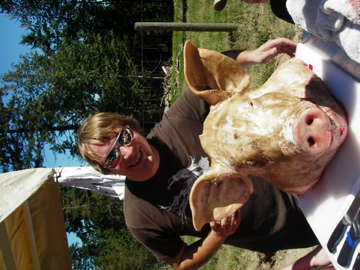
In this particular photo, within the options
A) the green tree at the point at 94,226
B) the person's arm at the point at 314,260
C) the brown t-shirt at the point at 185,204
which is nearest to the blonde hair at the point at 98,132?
the brown t-shirt at the point at 185,204

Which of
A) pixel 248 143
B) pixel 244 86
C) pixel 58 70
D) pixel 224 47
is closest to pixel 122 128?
pixel 244 86

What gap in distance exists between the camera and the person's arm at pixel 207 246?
2.23m

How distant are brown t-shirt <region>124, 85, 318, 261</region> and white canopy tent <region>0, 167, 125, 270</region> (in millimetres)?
1153

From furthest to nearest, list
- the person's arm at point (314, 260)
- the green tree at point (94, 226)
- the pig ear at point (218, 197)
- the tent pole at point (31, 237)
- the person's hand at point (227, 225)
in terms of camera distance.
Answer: the green tree at point (94, 226)
the tent pole at point (31, 237)
the person's arm at point (314, 260)
the person's hand at point (227, 225)
the pig ear at point (218, 197)

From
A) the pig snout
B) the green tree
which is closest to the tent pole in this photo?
the pig snout

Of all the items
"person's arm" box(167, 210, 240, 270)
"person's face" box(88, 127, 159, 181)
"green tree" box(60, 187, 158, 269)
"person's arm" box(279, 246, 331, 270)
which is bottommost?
"green tree" box(60, 187, 158, 269)

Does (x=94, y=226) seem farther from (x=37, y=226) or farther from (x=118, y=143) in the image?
(x=118, y=143)

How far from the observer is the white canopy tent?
3096mm

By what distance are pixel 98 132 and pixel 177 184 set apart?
2.06ft

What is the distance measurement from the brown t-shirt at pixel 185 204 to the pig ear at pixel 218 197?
1.94ft

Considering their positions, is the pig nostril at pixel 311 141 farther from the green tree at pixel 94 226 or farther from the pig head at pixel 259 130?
the green tree at pixel 94 226

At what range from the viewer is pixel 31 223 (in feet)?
11.5

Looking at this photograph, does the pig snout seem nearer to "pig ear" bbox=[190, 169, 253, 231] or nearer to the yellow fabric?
"pig ear" bbox=[190, 169, 253, 231]

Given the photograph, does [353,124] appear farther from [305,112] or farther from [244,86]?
[244,86]
